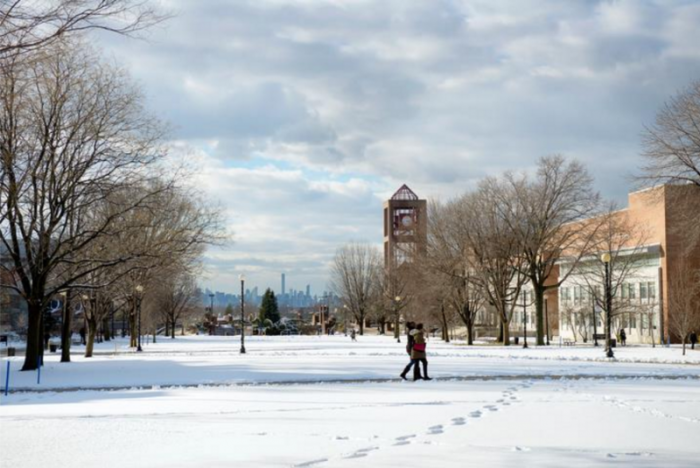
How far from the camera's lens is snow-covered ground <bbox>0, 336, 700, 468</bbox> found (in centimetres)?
1088

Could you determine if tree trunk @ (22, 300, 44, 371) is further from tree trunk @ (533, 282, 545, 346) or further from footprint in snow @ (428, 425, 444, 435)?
tree trunk @ (533, 282, 545, 346)

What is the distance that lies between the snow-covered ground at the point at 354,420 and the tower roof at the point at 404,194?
292 feet

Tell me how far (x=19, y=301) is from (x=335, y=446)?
11921cm

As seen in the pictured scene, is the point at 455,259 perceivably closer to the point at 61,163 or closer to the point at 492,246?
the point at 492,246

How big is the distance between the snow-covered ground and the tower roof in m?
89.0

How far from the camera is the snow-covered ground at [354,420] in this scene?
1088 cm

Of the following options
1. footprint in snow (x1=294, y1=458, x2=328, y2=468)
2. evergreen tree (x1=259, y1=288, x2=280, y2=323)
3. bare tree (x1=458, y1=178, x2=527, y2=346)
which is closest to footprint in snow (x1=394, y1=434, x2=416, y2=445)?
footprint in snow (x1=294, y1=458, x2=328, y2=468)

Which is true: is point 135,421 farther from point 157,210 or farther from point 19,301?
point 19,301

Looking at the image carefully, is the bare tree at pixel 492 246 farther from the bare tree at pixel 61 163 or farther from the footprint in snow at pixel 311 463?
the footprint in snow at pixel 311 463

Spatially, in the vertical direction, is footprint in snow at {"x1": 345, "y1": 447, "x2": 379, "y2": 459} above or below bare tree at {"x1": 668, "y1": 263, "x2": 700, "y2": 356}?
below

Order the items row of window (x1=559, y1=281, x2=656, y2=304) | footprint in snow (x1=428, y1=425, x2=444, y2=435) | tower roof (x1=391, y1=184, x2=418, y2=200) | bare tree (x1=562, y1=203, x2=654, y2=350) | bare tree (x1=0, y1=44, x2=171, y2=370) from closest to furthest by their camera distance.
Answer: footprint in snow (x1=428, y1=425, x2=444, y2=435)
bare tree (x1=0, y1=44, x2=171, y2=370)
bare tree (x1=562, y1=203, x2=654, y2=350)
row of window (x1=559, y1=281, x2=656, y2=304)
tower roof (x1=391, y1=184, x2=418, y2=200)

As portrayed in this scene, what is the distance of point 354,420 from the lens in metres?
14.6

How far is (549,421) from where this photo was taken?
14.4 meters

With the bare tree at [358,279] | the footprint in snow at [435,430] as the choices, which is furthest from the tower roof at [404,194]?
the footprint in snow at [435,430]
